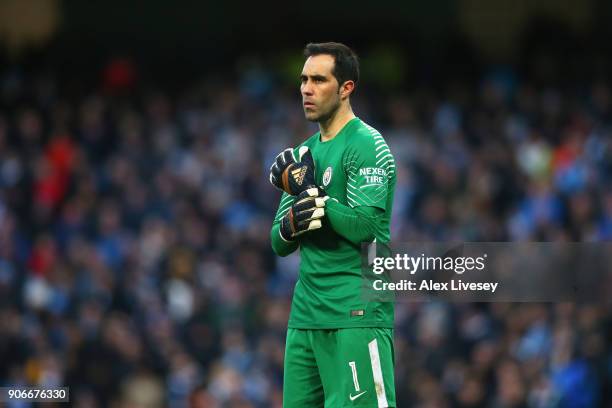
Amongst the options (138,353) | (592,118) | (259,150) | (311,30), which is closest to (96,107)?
(259,150)

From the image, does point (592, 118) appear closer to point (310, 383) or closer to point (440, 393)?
point (440, 393)

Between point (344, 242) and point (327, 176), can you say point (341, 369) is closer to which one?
point (344, 242)

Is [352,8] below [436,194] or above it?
above

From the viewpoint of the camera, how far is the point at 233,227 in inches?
594

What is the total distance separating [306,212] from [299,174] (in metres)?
0.20

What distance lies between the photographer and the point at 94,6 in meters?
19.8

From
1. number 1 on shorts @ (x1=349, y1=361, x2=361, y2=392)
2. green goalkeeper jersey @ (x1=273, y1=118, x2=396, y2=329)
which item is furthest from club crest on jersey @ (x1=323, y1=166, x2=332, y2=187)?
number 1 on shorts @ (x1=349, y1=361, x2=361, y2=392)

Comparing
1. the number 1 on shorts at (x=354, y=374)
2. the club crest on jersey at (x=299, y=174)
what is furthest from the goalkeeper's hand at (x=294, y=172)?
the number 1 on shorts at (x=354, y=374)

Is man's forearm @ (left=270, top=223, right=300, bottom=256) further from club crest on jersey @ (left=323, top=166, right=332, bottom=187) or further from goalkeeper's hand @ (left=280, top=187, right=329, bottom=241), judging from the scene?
club crest on jersey @ (left=323, top=166, right=332, bottom=187)

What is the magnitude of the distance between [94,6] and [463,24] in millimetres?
5402

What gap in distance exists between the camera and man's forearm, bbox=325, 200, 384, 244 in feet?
19.2

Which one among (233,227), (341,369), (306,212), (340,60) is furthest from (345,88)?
(233,227)

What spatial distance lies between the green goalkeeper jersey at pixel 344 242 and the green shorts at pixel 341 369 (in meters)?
0.05

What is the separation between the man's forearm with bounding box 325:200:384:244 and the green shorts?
1.38 feet
